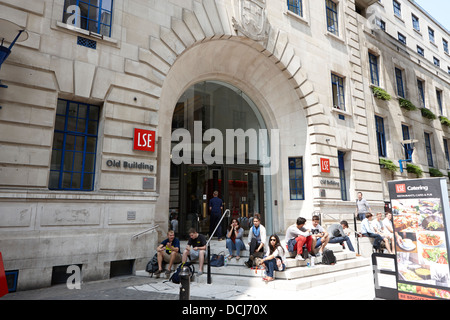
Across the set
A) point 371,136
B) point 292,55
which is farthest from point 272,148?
point 371,136

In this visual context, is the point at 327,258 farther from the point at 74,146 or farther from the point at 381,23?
the point at 381,23

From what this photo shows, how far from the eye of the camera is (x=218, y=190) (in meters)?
12.8

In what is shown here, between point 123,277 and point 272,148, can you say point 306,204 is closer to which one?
point 272,148

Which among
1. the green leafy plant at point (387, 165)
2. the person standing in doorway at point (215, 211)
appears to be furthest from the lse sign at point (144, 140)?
the green leafy plant at point (387, 165)

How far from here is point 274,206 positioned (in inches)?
564

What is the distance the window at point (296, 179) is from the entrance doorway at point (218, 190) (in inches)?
60.2

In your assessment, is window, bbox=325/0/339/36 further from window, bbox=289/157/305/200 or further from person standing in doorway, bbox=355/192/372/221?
person standing in doorway, bbox=355/192/372/221

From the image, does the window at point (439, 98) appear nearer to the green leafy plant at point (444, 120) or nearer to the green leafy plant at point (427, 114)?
the green leafy plant at point (444, 120)

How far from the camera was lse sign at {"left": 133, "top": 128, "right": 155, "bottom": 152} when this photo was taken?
8.65 m

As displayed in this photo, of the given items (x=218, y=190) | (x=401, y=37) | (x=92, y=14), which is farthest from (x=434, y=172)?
(x=92, y=14)

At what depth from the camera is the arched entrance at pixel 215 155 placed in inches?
471

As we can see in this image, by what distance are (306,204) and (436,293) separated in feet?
29.7

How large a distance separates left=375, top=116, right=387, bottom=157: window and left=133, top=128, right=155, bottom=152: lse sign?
14349 mm

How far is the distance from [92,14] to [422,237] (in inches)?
405
